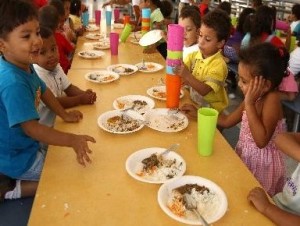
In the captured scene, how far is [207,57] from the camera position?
1.74 m

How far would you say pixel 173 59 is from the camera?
134 cm

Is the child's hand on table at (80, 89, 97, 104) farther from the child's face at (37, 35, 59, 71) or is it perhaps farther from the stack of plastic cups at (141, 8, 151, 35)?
the stack of plastic cups at (141, 8, 151, 35)

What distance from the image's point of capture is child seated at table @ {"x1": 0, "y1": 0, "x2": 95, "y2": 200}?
1058 mm

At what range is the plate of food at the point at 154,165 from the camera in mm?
935

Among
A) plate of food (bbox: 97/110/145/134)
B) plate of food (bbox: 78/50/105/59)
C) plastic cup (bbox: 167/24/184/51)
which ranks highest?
plastic cup (bbox: 167/24/184/51)

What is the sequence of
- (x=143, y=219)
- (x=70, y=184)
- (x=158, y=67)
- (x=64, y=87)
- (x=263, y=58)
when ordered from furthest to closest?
(x=158, y=67) < (x=64, y=87) < (x=263, y=58) < (x=70, y=184) < (x=143, y=219)

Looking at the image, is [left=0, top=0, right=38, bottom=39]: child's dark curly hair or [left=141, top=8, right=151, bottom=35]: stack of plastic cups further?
[left=141, top=8, right=151, bottom=35]: stack of plastic cups

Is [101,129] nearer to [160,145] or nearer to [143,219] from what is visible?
[160,145]

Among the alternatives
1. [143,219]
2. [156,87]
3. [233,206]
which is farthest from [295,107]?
[143,219]

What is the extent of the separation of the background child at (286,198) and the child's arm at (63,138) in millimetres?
509

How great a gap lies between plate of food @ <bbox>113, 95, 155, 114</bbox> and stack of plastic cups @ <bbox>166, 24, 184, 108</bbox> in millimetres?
96

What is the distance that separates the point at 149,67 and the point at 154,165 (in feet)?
3.78

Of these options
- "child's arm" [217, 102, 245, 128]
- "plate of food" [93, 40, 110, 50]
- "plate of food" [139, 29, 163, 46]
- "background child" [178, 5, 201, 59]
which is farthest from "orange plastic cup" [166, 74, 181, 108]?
"plate of food" [93, 40, 110, 50]

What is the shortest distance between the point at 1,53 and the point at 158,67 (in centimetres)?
103
